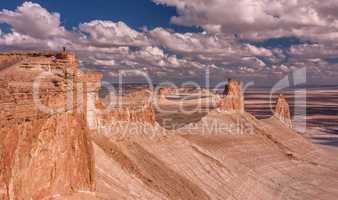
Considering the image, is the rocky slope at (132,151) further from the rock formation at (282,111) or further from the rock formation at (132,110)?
the rock formation at (282,111)

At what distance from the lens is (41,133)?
29.5m

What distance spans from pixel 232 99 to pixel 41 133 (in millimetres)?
80963

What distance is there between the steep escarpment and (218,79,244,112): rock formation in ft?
236

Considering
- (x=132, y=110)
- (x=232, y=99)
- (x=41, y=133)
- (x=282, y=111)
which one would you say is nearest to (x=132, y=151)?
(x=132, y=110)

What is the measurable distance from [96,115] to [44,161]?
26169 millimetres

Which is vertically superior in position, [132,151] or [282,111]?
[282,111]

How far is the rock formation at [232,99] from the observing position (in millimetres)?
104250

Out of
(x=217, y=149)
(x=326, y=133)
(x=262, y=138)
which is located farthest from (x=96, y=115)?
(x=326, y=133)

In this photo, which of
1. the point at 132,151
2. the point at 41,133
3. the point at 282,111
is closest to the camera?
the point at 41,133

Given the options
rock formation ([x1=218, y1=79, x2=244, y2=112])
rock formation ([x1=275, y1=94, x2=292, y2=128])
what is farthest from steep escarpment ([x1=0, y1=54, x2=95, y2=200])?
rock formation ([x1=275, y1=94, x2=292, y2=128])

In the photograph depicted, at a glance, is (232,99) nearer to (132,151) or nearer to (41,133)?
(132,151)

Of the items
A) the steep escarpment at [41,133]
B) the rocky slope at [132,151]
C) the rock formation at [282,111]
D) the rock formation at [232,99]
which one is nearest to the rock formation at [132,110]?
the rocky slope at [132,151]

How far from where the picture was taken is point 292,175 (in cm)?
8119

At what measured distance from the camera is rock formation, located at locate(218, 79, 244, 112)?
104250 mm
